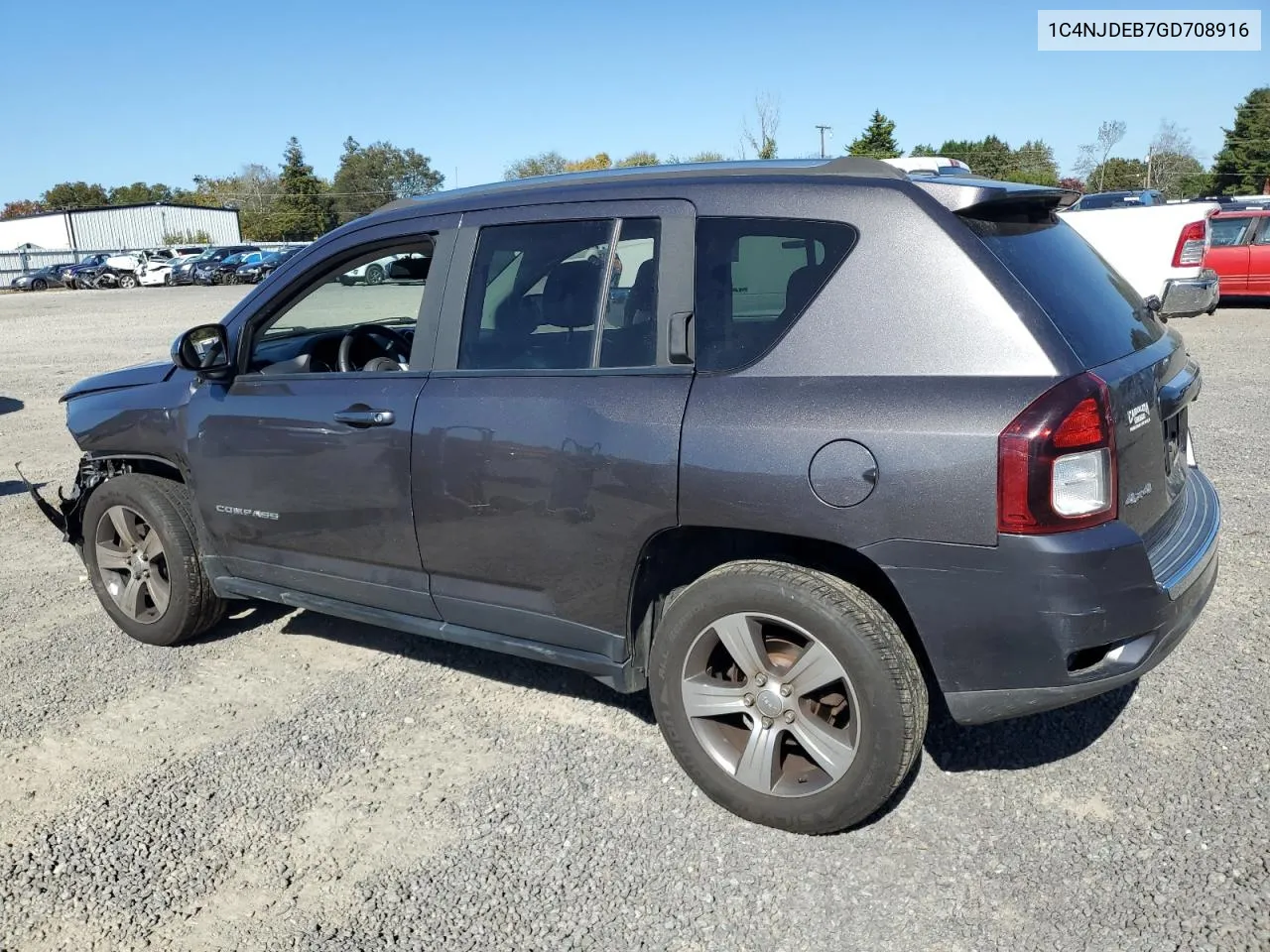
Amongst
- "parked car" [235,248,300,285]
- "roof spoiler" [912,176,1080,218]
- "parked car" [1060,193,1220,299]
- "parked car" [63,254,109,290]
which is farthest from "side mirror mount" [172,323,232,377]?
"parked car" [63,254,109,290]

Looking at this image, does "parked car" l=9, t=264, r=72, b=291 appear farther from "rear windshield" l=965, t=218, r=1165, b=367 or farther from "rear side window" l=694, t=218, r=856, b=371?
"rear windshield" l=965, t=218, r=1165, b=367

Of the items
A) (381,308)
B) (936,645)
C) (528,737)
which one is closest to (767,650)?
(936,645)

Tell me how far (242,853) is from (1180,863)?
2.75 meters

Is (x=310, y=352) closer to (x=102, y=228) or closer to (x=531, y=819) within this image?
(x=531, y=819)

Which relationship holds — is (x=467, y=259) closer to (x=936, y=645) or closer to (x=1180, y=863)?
(x=936, y=645)

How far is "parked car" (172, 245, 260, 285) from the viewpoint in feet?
150

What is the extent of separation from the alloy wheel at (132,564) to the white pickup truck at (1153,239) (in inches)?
484

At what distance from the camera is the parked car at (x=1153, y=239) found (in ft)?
43.6

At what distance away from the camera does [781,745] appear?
3197 millimetres

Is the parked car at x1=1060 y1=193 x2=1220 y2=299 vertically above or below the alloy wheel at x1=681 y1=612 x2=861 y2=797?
above

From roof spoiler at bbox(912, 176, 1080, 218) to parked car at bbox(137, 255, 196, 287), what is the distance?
4919 centimetres

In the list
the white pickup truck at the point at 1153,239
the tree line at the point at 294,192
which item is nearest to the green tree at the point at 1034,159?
the tree line at the point at 294,192

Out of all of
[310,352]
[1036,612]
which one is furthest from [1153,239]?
[1036,612]

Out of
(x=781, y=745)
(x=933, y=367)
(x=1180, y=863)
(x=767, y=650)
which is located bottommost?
(x=1180, y=863)
